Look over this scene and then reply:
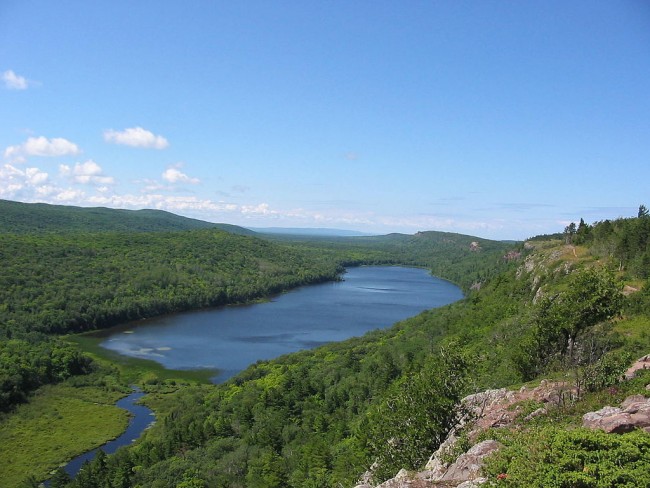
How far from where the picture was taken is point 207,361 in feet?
284

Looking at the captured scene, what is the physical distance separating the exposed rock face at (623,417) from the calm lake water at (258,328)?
229 ft

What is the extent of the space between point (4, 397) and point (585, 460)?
7651cm

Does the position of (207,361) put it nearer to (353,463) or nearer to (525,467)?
(353,463)

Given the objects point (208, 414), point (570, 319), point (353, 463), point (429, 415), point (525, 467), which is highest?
point (570, 319)

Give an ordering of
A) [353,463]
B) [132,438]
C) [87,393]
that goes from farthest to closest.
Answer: [87,393]
[132,438]
[353,463]

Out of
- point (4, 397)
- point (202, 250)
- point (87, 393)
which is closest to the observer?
point (4, 397)

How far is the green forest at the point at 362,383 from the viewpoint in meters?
17.1

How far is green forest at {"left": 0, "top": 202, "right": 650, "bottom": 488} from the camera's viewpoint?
17.1 m

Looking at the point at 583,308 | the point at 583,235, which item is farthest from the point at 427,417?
the point at 583,235

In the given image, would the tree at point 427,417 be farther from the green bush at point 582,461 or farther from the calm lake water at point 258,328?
the calm lake water at point 258,328

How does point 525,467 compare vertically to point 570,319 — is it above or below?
below

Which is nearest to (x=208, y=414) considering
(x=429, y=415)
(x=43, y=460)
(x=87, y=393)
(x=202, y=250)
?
(x=43, y=460)

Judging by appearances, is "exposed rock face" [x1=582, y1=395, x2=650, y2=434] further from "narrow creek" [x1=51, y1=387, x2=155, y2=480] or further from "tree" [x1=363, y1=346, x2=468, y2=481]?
"narrow creek" [x1=51, y1=387, x2=155, y2=480]

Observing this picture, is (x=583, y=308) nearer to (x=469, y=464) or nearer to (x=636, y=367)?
(x=636, y=367)
